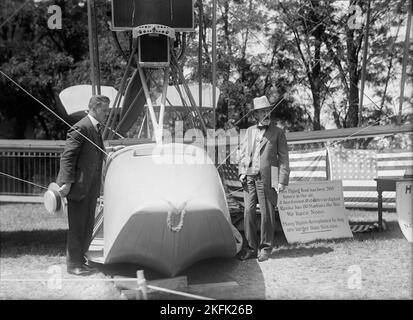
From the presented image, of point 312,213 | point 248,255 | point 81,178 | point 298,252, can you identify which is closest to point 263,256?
point 248,255

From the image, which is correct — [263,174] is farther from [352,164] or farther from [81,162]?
[352,164]

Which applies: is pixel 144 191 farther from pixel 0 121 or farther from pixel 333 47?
pixel 0 121

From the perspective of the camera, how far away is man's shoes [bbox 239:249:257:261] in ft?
17.0

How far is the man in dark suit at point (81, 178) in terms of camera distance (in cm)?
461

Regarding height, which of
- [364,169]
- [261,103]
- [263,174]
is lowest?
[364,169]

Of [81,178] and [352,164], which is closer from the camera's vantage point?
[81,178]

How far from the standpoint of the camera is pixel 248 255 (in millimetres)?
5223

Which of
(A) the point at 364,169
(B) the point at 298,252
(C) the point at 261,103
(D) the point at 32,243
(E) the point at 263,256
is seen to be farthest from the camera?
(A) the point at 364,169

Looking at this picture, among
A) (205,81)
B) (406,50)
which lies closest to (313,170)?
(205,81)

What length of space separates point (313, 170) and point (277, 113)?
1457mm

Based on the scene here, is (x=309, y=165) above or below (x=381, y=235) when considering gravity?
above

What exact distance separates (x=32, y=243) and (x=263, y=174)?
3.32 metres

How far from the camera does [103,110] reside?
485 centimetres

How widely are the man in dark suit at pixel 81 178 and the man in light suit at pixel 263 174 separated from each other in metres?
1.52
